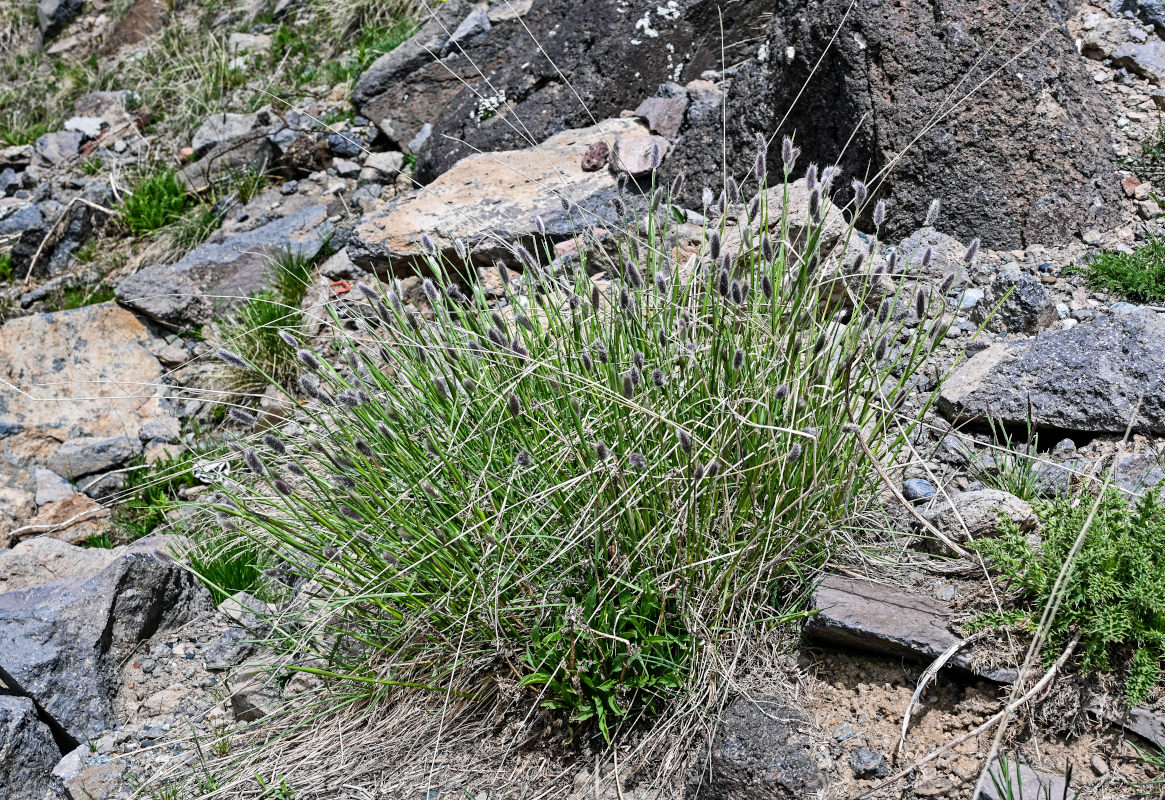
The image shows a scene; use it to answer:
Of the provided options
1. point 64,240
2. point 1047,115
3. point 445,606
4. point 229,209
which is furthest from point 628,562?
point 64,240

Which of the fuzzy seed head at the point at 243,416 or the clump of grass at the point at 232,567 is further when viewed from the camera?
the clump of grass at the point at 232,567

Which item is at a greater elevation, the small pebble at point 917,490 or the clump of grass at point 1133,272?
the clump of grass at point 1133,272

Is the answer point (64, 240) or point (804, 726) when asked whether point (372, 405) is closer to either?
point (804, 726)

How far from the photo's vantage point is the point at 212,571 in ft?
11.8

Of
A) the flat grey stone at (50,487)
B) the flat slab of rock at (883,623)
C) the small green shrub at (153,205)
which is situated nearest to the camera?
the flat slab of rock at (883,623)

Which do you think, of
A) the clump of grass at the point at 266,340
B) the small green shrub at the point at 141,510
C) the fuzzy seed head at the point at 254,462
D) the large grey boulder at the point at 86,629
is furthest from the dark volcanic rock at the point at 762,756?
the clump of grass at the point at 266,340

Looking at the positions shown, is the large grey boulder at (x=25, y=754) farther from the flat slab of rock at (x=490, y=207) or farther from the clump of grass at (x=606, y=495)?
the flat slab of rock at (x=490, y=207)

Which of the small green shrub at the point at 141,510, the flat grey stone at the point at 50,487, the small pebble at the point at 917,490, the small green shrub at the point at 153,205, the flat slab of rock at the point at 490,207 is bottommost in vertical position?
the small green shrub at the point at 141,510

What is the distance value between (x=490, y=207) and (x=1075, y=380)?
2.87m

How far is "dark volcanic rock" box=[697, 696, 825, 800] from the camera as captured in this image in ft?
7.18

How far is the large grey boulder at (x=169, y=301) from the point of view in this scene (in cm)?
554

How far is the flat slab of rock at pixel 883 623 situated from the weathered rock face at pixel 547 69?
3.23m

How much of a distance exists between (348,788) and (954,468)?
2.09 m

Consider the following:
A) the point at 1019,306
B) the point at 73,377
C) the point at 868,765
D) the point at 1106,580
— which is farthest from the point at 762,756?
the point at 73,377
